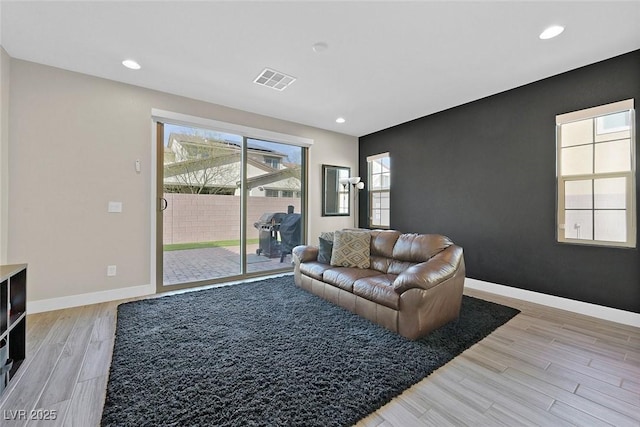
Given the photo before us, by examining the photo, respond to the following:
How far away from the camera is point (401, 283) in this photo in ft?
7.68

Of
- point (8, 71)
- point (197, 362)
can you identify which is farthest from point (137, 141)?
point (197, 362)

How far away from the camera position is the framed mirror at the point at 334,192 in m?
5.34

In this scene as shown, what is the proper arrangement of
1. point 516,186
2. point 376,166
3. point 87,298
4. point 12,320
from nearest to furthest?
point 12,320
point 87,298
point 516,186
point 376,166

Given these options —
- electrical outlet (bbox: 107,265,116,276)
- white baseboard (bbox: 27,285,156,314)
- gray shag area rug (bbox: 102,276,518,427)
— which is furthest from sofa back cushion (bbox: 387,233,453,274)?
electrical outlet (bbox: 107,265,116,276)

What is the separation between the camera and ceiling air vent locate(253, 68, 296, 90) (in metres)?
3.10

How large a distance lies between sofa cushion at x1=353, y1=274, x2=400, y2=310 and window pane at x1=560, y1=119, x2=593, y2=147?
270 centimetres

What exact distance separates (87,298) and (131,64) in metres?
2.77

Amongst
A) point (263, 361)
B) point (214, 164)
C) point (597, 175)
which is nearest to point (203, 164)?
point (214, 164)

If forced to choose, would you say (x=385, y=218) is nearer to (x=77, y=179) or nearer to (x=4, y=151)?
(x=77, y=179)

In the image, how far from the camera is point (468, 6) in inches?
80.5

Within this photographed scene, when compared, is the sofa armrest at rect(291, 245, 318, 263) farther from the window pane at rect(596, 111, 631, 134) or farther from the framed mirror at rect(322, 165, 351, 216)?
the window pane at rect(596, 111, 631, 134)

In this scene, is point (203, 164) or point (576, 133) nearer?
point (576, 133)

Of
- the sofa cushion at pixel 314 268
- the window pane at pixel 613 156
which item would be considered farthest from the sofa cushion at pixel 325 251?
the window pane at pixel 613 156

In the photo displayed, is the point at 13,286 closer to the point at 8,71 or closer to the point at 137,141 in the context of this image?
the point at 137,141
